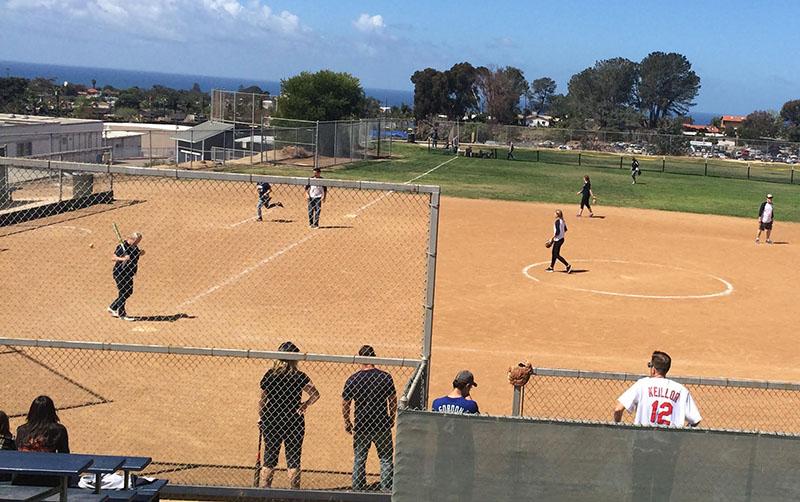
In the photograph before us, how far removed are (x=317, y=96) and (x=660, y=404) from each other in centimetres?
5966

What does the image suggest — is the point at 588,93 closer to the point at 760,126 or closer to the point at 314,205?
the point at 760,126

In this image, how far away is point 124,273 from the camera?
16.3 m

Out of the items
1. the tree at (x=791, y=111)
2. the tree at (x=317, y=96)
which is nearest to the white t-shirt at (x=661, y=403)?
the tree at (x=317, y=96)

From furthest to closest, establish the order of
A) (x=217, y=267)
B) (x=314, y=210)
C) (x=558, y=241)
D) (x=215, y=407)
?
(x=314, y=210) → (x=558, y=241) → (x=217, y=267) → (x=215, y=407)

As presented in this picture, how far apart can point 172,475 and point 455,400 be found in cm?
325

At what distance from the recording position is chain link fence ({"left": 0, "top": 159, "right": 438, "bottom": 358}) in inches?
602

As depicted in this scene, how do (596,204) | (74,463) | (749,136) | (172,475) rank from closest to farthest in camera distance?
(74,463), (172,475), (596,204), (749,136)

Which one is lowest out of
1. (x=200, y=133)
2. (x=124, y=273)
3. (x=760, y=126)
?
(x=124, y=273)

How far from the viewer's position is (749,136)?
416 ft

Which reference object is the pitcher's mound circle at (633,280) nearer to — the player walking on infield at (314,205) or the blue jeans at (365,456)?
the player walking on infield at (314,205)

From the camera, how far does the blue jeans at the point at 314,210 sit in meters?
26.1

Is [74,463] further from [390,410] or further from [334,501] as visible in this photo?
[390,410]

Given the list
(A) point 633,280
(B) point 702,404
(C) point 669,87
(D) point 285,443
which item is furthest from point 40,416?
(C) point 669,87

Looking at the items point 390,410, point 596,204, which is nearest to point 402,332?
point 390,410
